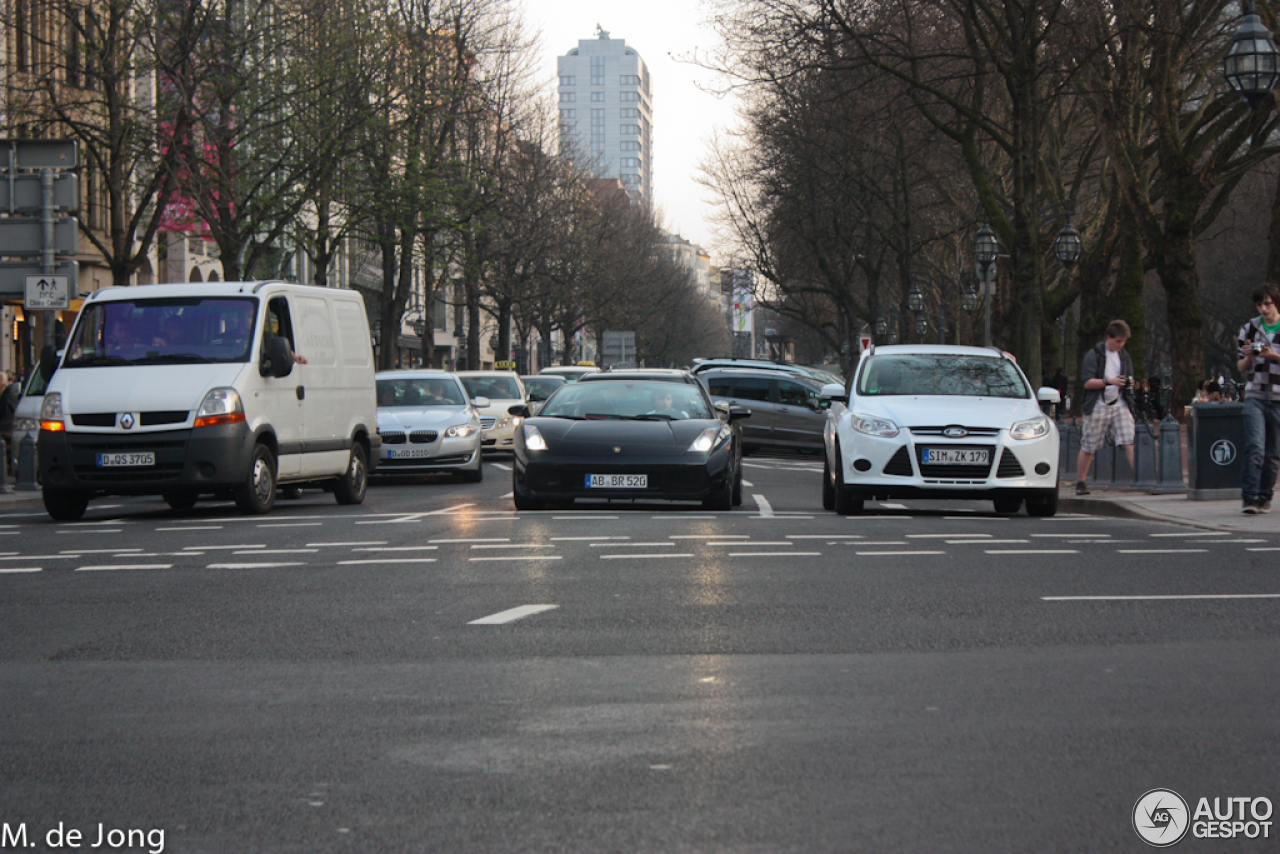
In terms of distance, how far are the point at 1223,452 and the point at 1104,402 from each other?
2398 millimetres

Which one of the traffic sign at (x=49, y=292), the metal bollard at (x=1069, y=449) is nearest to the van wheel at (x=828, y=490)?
the metal bollard at (x=1069, y=449)

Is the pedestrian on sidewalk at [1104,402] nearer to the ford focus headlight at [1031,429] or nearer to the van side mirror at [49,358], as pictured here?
the ford focus headlight at [1031,429]

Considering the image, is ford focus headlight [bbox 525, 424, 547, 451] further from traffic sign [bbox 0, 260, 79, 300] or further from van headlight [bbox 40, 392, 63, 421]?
traffic sign [bbox 0, 260, 79, 300]

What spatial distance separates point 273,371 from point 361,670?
32.6 ft

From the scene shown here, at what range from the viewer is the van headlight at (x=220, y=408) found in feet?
50.5

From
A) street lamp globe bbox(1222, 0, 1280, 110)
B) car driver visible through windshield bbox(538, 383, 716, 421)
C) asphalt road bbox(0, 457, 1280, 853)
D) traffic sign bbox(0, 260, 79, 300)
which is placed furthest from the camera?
traffic sign bbox(0, 260, 79, 300)

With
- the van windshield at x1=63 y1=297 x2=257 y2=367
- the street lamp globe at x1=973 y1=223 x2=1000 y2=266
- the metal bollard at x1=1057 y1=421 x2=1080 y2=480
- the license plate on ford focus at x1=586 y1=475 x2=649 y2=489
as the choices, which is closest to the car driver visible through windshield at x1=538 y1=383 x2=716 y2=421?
the license plate on ford focus at x1=586 y1=475 x2=649 y2=489

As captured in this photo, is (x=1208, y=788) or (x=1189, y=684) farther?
(x=1189, y=684)

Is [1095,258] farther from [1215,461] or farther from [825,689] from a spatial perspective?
[825,689]

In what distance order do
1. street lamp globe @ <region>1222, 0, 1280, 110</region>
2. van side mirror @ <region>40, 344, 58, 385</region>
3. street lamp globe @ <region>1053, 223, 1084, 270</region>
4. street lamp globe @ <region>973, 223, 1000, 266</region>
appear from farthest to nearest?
1. street lamp globe @ <region>1053, 223, 1084, 270</region>
2. street lamp globe @ <region>973, 223, 1000, 266</region>
3. van side mirror @ <region>40, 344, 58, 385</region>
4. street lamp globe @ <region>1222, 0, 1280, 110</region>

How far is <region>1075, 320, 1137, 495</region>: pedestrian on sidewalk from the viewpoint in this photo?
59.5 ft

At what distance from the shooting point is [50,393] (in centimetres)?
1562

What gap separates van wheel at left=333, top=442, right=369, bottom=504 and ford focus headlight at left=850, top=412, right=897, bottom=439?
609cm

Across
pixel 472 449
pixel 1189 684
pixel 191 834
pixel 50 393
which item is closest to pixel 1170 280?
pixel 472 449
